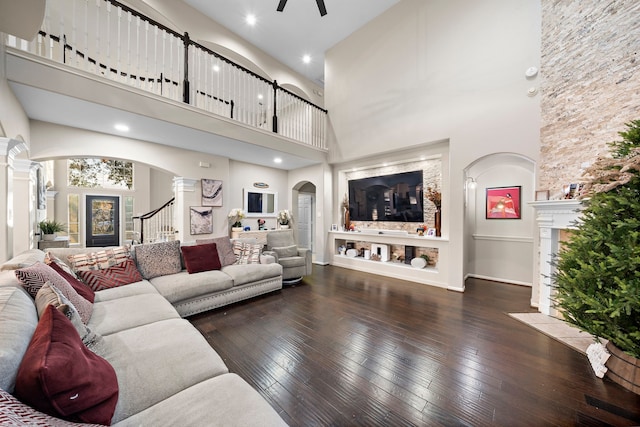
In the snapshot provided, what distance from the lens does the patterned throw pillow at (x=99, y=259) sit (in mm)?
2580

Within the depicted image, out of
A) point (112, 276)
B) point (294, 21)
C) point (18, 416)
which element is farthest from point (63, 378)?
point (294, 21)

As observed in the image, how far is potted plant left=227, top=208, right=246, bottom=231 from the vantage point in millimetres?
5570

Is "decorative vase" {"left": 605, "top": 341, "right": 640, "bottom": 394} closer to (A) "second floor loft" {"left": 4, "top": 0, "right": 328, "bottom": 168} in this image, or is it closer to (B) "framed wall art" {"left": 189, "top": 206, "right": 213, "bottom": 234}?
(A) "second floor loft" {"left": 4, "top": 0, "right": 328, "bottom": 168}

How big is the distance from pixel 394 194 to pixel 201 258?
383 cm

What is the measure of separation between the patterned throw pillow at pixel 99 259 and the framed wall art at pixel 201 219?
2101 millimetres

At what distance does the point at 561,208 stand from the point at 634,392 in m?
1.88

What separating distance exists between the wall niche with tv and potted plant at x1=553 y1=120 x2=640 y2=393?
8.26 feet

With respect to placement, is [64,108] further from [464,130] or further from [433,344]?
[464,130]

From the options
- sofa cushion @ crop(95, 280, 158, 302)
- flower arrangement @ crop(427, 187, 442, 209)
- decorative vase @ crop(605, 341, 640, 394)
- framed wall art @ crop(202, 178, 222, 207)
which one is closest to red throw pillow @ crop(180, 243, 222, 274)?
sofa cushion @ crop(95, 280, 158, 302)

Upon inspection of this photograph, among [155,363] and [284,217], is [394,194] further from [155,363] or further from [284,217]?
[155,363]

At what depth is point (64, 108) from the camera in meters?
3.03

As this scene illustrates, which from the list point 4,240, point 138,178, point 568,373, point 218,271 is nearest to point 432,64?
point 568,373

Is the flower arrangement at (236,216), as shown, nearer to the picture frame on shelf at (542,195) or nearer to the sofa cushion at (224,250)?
the sofa cushion at (224,250)

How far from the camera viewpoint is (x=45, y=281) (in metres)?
1.59
